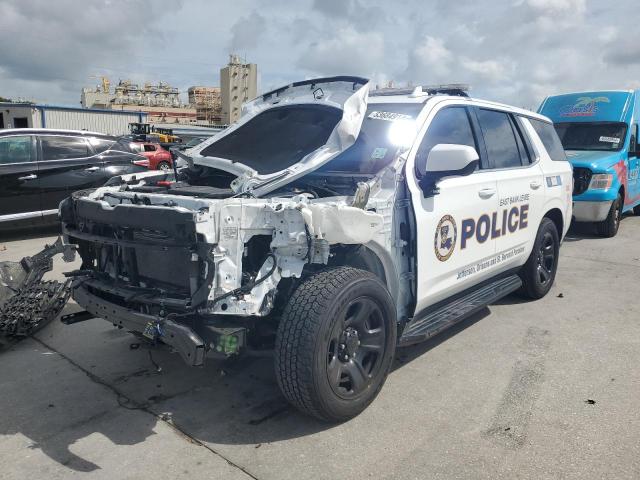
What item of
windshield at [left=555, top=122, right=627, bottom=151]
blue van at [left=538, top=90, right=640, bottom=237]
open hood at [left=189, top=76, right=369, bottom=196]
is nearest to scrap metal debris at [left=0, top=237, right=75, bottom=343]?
open hood at [left=189, top=76, right=369, bottom=196]

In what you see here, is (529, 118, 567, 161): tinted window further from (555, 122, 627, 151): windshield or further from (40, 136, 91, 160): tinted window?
(40, 136, 91, 160): tinted window

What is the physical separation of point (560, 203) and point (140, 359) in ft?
14.2

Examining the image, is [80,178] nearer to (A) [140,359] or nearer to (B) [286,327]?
(A) [140,359]

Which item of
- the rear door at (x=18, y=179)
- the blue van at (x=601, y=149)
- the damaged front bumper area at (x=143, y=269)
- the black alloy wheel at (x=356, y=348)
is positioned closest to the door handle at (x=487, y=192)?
the black alloy wheel at (x=356, y=348)

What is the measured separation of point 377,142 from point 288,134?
0.67 meters

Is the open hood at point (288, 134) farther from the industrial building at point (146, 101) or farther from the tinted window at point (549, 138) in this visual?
the industrial building at point (146, 101)

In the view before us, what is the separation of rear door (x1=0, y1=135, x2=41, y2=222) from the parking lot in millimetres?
4092

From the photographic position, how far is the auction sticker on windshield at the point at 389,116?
12.3 ft

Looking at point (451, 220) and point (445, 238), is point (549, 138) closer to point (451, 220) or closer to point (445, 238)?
point (451, 220)

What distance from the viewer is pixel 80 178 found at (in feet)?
27.7

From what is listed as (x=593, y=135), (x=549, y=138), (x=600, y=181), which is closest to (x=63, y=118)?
(x=593, y=135)

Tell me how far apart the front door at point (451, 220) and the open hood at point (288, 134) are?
53 cm

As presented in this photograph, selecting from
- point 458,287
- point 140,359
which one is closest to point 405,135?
point 458,287

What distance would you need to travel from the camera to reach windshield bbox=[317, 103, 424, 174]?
11.7 ft
